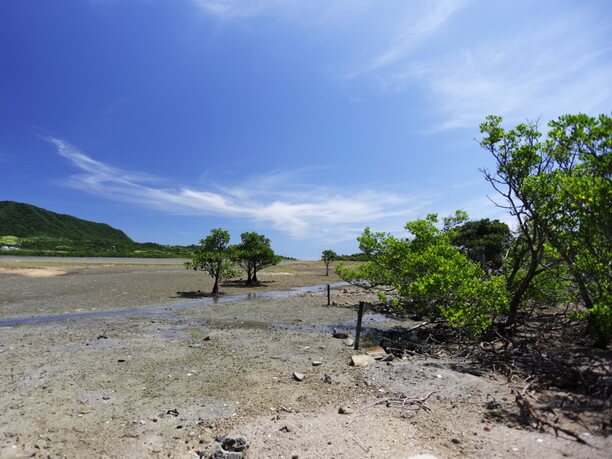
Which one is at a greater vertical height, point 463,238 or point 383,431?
point 463,238

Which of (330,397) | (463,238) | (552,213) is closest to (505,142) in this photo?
(552,213)

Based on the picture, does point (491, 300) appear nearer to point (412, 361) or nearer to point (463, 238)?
point (412, 361)

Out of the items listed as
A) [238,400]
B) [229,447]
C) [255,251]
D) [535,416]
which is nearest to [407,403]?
[535,416]

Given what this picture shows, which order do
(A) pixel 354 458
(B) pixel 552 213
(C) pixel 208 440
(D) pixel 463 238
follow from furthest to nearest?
(D) pixel 463 238, (B) pixel 552 213, (C) pixel 208 440, (A) pixel 354 458

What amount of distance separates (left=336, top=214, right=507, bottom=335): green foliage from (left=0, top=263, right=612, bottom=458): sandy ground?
181 cm

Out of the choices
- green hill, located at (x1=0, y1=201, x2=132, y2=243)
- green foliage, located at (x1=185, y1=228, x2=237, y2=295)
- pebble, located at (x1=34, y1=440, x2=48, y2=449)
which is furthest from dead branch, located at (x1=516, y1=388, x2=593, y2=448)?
green hill, located at (x1=0, y1=201, x2=132, y2=243)

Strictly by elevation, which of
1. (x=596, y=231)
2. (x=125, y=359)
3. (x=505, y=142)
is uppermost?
(x=505, y=142)

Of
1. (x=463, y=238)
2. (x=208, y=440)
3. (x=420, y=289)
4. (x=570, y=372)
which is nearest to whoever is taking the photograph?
(x=208, y=440)

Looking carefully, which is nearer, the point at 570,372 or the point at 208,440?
the point at 208,440

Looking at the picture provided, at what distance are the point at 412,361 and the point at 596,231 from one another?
5.76 metres

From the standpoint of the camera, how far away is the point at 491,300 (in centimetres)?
1116

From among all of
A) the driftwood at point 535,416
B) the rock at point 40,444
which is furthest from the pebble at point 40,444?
the driftwood at point 535,416

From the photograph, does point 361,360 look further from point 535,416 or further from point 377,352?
point 535,416

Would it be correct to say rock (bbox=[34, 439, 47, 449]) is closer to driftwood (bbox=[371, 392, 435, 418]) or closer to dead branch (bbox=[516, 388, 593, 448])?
driftwood (bbox=[371, 392, 435, 418])
